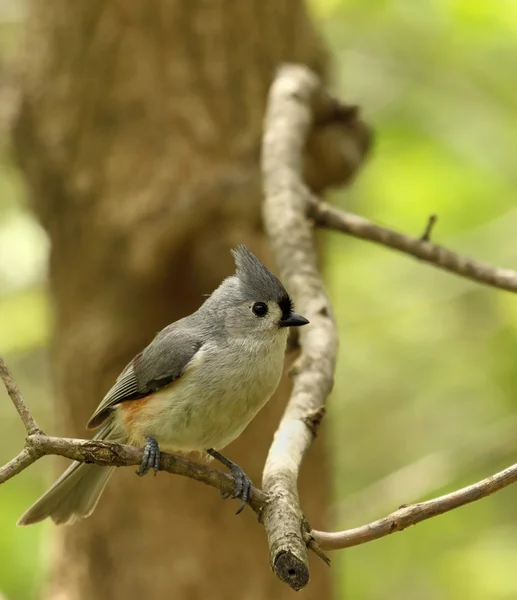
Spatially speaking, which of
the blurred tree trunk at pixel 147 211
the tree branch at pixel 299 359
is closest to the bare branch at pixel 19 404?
the tree branch at pixel 299 359

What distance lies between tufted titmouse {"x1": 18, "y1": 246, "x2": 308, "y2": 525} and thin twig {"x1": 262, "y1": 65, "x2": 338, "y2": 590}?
0.12 m

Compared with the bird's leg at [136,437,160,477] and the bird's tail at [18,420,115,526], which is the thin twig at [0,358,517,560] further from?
the bird's tail at [18,420,115,526]

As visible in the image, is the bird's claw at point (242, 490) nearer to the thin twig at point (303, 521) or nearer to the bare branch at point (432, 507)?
the thin twig at point (303, 521)

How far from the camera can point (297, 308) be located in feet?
8.78

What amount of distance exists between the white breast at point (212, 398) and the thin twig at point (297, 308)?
10 cm

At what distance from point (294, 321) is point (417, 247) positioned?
75 centimetres

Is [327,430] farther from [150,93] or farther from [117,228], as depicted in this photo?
[150,93]

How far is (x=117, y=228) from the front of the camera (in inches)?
150

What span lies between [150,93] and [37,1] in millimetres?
788

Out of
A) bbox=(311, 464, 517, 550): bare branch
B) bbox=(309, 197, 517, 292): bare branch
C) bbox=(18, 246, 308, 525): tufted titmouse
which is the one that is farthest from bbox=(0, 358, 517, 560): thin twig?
bbox=(309, 197, 517, 292): bare branch

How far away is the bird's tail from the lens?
2514 mm

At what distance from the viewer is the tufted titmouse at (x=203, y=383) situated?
228 centimetres

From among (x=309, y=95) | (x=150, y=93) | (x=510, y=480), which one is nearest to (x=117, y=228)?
(x=150, y=93)

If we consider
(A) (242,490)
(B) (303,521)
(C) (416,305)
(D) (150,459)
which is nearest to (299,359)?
(A) (242,490)
